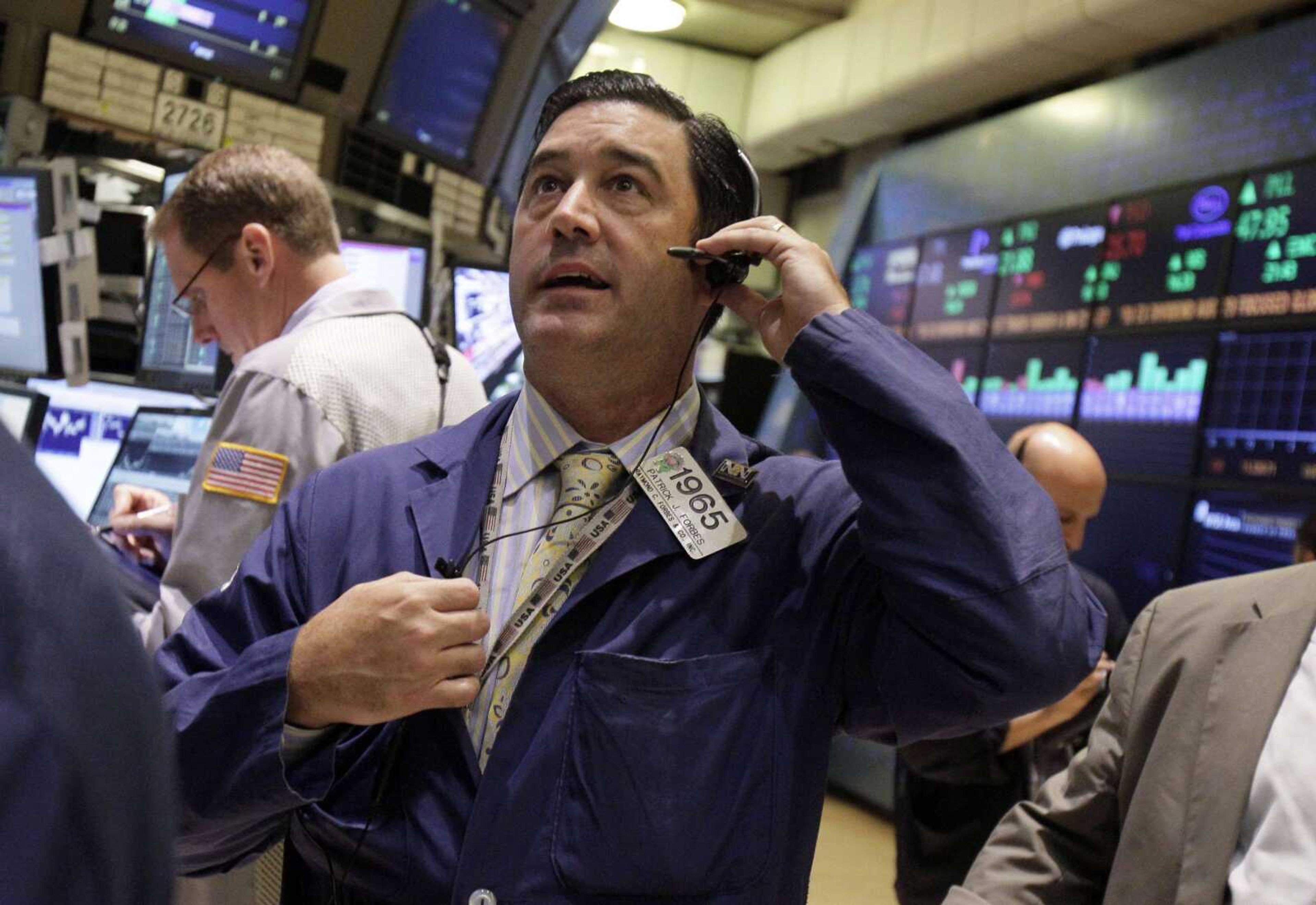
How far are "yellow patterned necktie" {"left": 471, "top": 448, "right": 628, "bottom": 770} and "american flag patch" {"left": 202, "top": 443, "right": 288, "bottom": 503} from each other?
65cm

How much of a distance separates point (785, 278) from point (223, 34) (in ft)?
9.00

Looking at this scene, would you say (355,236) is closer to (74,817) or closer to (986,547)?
(986,547)

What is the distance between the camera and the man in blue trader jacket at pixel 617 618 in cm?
98

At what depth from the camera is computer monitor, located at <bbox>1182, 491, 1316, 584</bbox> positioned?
13.9 feet

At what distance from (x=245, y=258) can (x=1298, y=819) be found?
1783 mm

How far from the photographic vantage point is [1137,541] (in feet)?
16.2

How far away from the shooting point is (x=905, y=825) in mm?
2232

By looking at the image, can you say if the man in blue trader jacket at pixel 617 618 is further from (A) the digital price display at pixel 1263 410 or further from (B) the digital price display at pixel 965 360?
(B) the digital price display at pixel 965 360

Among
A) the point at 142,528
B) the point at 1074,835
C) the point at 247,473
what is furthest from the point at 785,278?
the point at 142,528

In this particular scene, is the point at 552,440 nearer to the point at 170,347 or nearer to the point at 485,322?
the point at 170,347

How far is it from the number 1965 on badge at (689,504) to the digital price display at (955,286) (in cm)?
513

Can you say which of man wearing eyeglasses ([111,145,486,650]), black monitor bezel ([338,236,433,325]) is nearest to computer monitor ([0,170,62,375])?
black monitor bezel ([338,236,433,325])

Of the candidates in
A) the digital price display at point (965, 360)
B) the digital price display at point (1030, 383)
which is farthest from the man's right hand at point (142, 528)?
the digital price display at point (965, 360)

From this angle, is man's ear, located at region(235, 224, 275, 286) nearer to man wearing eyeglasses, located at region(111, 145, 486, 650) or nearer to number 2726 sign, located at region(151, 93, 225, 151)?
man wearing eyeglasses, located at region(111, 145, 486, 650)
